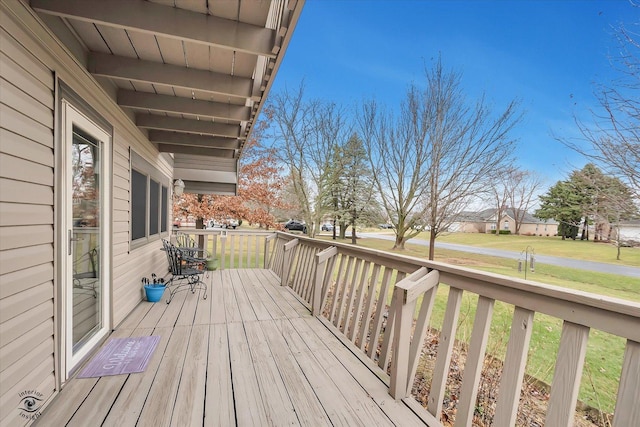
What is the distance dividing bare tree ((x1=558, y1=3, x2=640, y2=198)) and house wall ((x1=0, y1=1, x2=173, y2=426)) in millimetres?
5903

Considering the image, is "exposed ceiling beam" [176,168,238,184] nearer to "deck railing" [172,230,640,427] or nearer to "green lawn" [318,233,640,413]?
"deck railing" [172,230,640,427]

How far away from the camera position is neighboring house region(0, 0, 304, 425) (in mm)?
1445

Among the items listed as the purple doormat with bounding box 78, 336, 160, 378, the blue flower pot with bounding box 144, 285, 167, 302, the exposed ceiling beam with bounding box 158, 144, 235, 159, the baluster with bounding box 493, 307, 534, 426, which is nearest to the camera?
the baluster with bounding box 493, 307, 534, 426

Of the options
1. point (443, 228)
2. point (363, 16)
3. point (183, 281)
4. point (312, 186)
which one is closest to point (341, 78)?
point (363, 16)

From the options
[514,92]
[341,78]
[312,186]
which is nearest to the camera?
[514,92]

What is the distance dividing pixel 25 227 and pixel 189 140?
311 centimetres

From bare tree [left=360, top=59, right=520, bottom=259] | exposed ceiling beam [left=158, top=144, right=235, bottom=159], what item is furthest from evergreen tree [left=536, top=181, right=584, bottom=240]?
exposed ceiling beam [left=158, top=144, right=235, bottom=159]

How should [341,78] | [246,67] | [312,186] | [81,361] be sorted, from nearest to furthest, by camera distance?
[81,361] → [246,67] → [312,186] → [341,78]

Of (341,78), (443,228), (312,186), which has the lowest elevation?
(443,228)

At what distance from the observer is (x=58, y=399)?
1.78 metres

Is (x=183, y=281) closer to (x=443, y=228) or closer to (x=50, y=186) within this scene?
(x=50, y=186)

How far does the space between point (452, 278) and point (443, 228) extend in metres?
8.12

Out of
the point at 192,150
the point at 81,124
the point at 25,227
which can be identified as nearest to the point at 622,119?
the point at 81,124

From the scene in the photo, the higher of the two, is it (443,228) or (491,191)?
(491,191)
